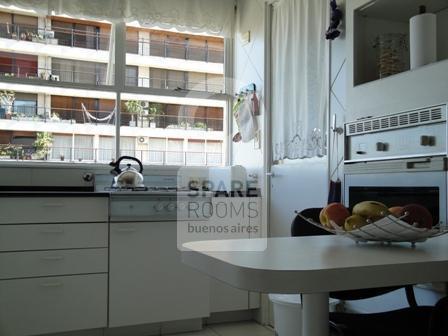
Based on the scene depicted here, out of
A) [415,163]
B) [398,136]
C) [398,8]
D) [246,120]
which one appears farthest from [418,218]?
[246,120]

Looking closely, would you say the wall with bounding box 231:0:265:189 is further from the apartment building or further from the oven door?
the oven door

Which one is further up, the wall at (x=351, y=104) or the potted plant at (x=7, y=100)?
the potted plant at (x=7, y=100)

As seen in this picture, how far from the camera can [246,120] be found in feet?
11.1

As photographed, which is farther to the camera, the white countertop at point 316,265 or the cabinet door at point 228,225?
the cabinet door at point 228,225

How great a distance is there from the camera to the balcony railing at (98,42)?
10.7ft

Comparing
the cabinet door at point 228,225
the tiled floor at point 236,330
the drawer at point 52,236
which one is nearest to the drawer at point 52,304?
the drawer at point 52,236

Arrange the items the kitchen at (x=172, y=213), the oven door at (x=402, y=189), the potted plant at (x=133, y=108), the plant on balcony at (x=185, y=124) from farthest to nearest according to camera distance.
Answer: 1. the plant on balcony at (x=185, y=124)
2. the potted plant at (x=133, y=108)
3. the kitchen at (x=172, y=213)
4. the oven door at (x=402, y=189)

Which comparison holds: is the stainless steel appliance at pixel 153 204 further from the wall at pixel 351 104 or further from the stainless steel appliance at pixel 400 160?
the stainless steel appliance at pixel 400 160

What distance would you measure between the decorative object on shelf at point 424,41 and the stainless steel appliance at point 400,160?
0.67ft

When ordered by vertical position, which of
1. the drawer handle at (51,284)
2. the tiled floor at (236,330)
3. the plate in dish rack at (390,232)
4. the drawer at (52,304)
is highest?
the plate in dish rack at (390,232)

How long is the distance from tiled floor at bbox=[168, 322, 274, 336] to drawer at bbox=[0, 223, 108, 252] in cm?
86

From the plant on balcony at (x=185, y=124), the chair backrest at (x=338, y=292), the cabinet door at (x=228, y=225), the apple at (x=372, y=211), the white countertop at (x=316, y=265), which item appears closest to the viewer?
the white countertop at (x=316, y=265)

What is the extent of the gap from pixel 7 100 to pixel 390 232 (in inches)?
118

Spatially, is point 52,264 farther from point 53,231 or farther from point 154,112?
point 154,112
